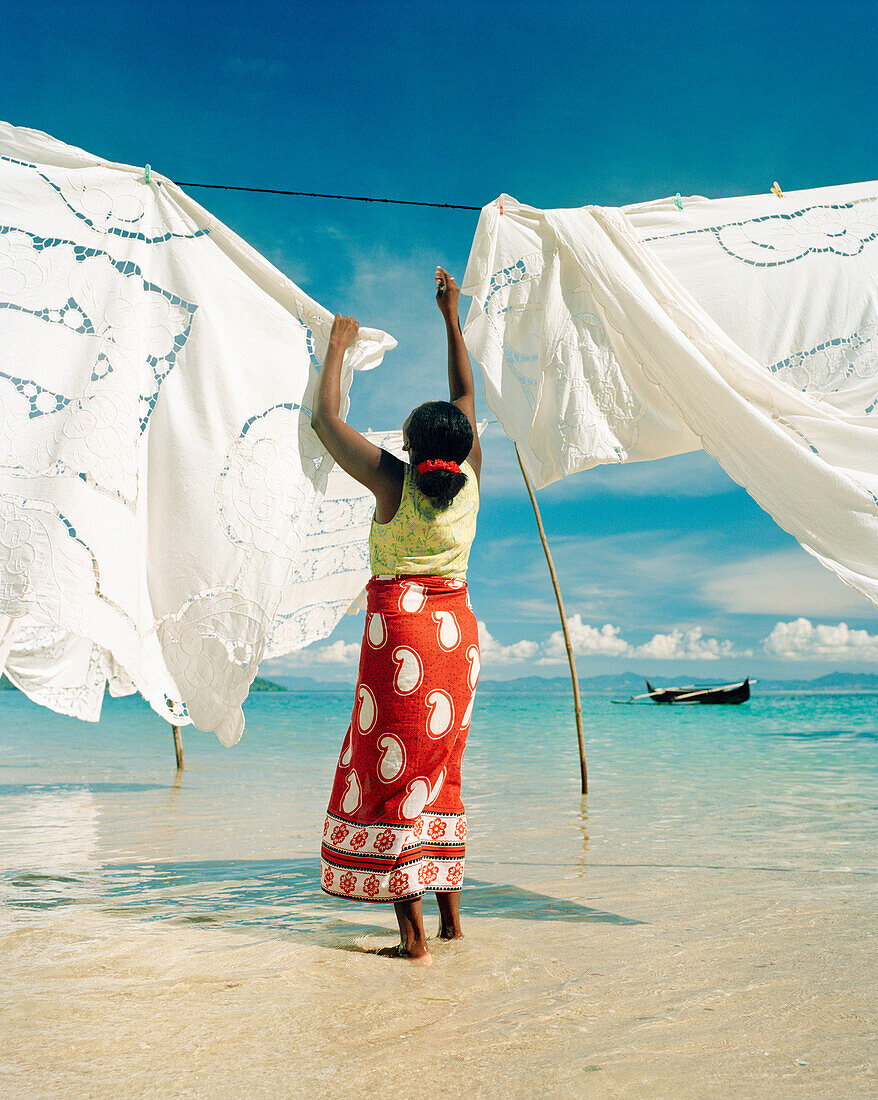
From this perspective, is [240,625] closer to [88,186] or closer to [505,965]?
[505,965]

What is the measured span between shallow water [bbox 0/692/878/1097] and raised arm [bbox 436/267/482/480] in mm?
1539

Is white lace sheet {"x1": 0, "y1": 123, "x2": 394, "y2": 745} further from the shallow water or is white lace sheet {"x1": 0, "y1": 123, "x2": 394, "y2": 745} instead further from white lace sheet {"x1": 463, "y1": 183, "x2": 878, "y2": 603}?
the shallow water

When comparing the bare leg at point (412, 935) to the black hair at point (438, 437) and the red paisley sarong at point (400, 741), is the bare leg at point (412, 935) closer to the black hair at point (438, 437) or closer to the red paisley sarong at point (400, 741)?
the red paisley sarong at point (400, 741)

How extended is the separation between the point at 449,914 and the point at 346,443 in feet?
4.98

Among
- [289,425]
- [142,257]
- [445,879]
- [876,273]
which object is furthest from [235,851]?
[876,273]

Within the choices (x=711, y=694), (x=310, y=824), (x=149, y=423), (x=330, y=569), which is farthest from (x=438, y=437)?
(x=711, y=694)

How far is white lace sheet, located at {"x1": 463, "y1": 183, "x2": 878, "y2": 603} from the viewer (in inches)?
95.1

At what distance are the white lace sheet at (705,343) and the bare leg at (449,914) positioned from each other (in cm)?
136

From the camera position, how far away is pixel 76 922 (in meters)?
2.77

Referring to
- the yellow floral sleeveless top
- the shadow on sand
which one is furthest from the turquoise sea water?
the yellow floral sleeveless top

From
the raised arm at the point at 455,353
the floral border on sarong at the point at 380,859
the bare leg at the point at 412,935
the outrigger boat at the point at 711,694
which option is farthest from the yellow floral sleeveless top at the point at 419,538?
the outrigger boat at the point at 711,694

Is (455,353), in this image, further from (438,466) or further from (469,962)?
(469,962)

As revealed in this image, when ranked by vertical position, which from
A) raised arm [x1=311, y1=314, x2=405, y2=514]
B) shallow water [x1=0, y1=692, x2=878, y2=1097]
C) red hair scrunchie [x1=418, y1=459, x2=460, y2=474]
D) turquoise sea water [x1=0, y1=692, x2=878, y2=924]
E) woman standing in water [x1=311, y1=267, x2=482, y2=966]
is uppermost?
raised arm [x1=311, y1=314, x2=405, y2=514]

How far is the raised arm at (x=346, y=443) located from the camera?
238 cm
